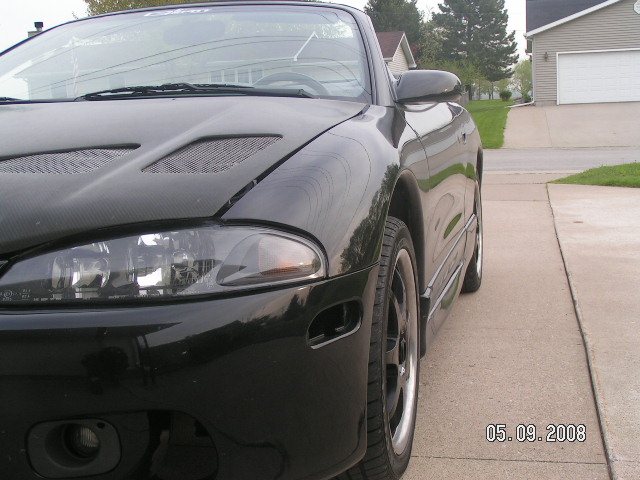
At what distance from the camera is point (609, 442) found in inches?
103

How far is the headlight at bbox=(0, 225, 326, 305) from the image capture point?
63.5 inches

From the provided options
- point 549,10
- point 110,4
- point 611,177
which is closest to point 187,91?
point 611,177

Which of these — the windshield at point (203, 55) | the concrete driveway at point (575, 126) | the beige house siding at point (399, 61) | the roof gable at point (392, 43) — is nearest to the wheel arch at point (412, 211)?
the windshield at point (203, 55)

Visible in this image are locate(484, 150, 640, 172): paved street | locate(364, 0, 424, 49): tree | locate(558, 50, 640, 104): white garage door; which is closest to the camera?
locate(484, 150, 640, 172): paved street

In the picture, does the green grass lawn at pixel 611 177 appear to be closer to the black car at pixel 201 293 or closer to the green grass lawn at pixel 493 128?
the black car at pixel 201 293

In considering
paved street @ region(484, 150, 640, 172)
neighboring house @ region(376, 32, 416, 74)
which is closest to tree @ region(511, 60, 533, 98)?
neighboring house @ region(376, 32, 416, 74)

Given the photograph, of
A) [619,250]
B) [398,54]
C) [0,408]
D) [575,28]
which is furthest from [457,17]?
[0,408]

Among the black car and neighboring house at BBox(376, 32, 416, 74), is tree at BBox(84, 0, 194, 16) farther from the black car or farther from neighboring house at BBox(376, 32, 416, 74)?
the black car

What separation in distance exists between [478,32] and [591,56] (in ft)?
146

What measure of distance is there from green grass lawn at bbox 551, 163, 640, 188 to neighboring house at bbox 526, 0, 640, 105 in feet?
73.2

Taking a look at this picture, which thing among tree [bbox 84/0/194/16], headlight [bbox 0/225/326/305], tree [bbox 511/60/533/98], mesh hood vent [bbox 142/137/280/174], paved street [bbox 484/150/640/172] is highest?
tree [bbox 84/0/194/16]

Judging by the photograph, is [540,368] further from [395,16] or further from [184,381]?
[395,16]

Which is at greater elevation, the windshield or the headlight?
the windshield

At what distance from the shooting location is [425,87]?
300 cm
